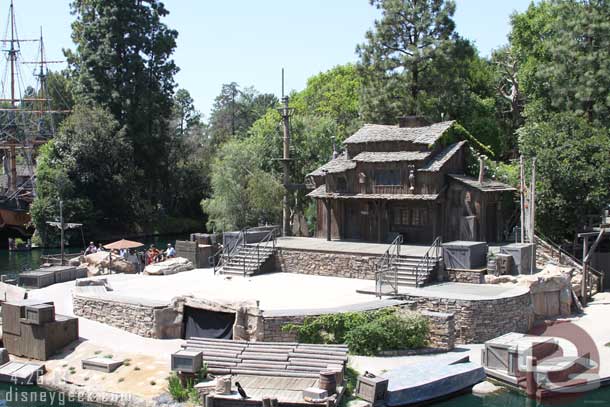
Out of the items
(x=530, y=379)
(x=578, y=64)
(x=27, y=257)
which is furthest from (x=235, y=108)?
(x=530, y=379)

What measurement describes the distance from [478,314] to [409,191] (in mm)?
9630

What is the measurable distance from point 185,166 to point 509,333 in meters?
51.9

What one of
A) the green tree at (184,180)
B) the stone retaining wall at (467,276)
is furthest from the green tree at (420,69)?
the green tree at (184,180)

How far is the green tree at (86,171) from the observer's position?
185 ft

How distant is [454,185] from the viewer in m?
31.1

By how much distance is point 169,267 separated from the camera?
32.2 meters

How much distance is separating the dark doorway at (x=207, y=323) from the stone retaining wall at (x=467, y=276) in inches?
376

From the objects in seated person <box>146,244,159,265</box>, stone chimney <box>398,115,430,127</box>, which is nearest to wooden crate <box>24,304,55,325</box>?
seated person <box>146,244,159,265</box>

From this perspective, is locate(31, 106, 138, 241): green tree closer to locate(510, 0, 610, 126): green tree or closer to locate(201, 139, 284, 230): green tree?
locate(201, 139, 284, 230): green tree

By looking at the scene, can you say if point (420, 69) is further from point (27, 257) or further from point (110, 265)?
point (27, 257)

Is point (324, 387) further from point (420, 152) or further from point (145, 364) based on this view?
point (420, 152)

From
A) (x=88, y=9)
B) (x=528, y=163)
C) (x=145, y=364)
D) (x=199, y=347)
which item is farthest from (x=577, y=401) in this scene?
(x=88, y=9)

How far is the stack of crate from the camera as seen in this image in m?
22.0

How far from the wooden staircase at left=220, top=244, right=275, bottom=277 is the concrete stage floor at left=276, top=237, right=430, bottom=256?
0.97 metres
